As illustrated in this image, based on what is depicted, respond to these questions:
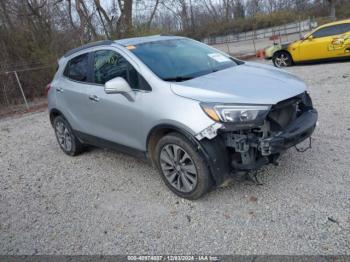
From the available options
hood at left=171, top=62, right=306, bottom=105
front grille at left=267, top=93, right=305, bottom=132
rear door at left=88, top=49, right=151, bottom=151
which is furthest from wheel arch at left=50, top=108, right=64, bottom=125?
front grille at left=267, top=93, right=305, bottom=132

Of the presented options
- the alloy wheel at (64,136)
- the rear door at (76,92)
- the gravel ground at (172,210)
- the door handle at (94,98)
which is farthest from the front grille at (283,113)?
the alloy wheel at (64,136)

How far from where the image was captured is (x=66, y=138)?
5.73 m

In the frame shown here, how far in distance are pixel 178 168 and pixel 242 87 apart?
43.2 inches

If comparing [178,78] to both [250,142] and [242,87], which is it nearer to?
[242,87]

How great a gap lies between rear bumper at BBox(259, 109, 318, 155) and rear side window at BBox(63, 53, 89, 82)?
2804 mm

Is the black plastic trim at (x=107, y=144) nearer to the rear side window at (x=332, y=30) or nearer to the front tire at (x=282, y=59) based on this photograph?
the rear side window at (x=332, y=30)

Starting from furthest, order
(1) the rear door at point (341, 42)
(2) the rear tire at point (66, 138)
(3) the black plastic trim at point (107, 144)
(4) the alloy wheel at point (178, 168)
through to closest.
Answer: (1) the rear door at point (341, 42)
(2) the rear tire at point (66, 138)
(3) the black plastic trim at point (107, 144)
(4) the alloy wheel at point (178, 168)

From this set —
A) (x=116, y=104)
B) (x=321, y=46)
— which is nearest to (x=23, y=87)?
(x=116, y=104)

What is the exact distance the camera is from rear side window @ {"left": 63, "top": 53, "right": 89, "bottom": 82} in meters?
4.84

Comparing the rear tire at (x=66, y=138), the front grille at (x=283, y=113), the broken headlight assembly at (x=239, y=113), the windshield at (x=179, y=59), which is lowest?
the rear tire at (x=66, y=138)

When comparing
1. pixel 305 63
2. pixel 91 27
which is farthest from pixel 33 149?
pixel 91 27

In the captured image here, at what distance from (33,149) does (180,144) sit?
4.24 meters

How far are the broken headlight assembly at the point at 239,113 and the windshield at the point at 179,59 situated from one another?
0.73 meters

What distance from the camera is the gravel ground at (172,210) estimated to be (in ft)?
9.86
